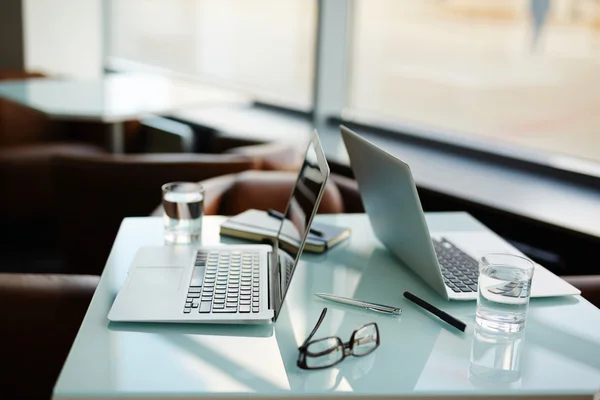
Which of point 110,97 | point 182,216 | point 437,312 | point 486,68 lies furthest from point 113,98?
point 437,312

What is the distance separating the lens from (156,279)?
1402 mm

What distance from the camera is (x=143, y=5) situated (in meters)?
5.64

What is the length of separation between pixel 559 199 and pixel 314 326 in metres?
1.41

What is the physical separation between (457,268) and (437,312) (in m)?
0.23

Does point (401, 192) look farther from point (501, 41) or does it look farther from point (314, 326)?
point (501, 41)

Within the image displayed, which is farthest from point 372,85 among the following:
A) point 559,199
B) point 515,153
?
point 559,199

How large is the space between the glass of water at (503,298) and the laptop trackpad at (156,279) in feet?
1.76

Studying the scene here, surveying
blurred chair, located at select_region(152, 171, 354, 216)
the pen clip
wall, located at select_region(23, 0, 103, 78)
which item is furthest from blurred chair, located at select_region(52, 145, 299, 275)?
wall, located at select_region(23, 0, 103, 78)

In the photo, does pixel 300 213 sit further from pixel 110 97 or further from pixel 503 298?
pixel 110 97

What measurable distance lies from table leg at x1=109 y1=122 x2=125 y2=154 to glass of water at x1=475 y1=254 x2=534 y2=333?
110 inches

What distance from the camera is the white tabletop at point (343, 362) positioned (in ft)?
3.40

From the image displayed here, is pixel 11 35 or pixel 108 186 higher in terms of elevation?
pixel 11 35

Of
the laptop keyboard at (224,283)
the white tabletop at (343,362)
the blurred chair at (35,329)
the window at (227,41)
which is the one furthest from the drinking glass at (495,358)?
the window at (227,41)

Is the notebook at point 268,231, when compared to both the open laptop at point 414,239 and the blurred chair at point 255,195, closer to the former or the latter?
the open laptop at point 414,239
